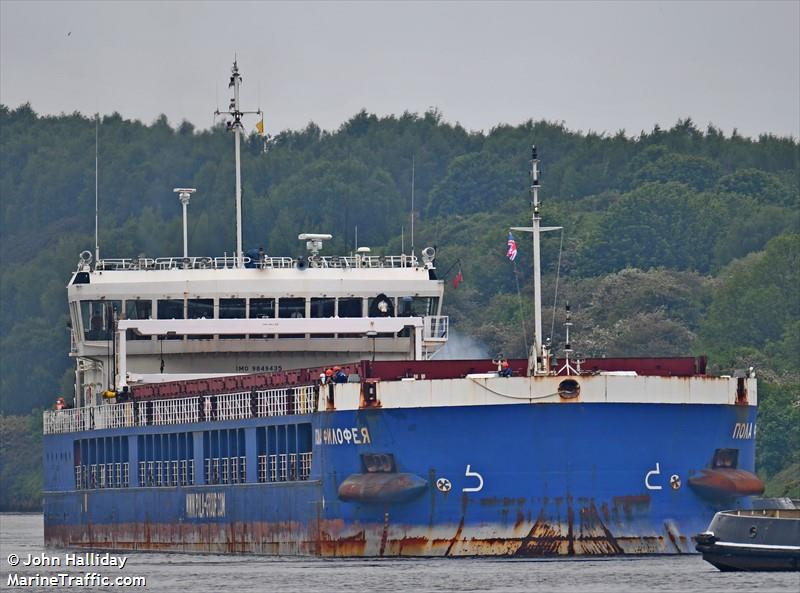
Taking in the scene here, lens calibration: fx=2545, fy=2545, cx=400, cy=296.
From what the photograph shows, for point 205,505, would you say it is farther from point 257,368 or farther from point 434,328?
point 434,328

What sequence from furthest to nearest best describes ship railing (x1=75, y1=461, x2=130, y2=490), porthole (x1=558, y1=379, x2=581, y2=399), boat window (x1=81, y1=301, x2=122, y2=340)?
boat window (x1=81, y1=301, x2=122, y2=340), ship railing (x1=75, y1=461, x2=130, y2=490), porthole (x1=558, y1=379, x2=581, y2=399)

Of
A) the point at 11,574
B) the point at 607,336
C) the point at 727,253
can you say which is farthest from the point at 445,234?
the point at 11,574

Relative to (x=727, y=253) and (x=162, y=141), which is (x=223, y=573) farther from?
(x=162, y=141)

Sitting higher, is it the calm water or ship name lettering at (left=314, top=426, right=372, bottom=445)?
ship name lettering at (left=314, top=426, right=372, bottom=445)

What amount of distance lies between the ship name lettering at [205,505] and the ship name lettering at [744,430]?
1229 centimetres

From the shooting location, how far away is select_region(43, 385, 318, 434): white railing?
53.4 metres

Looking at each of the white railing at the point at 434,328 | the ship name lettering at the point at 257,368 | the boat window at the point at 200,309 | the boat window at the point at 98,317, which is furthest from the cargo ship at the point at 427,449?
the boat window at the point at 98,317

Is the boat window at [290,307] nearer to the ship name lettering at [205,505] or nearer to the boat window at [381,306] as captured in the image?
the boat window at [381,306]

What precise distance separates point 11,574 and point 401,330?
41.4 ft

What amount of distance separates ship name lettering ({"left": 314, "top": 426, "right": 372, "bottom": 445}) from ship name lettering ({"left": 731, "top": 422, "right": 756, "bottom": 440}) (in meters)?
7.56

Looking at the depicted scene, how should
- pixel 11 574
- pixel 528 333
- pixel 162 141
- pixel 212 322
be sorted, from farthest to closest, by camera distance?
pixel 162 141
pixel 528 333
pixel 212 322
pixel 11 574

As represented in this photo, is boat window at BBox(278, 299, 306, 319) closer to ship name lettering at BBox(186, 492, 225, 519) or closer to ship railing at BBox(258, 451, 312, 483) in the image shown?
ship name lettering at BBox(186, 492, 225, 519)

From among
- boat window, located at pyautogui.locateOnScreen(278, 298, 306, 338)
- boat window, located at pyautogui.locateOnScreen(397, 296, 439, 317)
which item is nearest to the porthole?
boat window, located at pyautogui.locateOnScreen(397, 296, 439, 317)

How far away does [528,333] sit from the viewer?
10788cm
